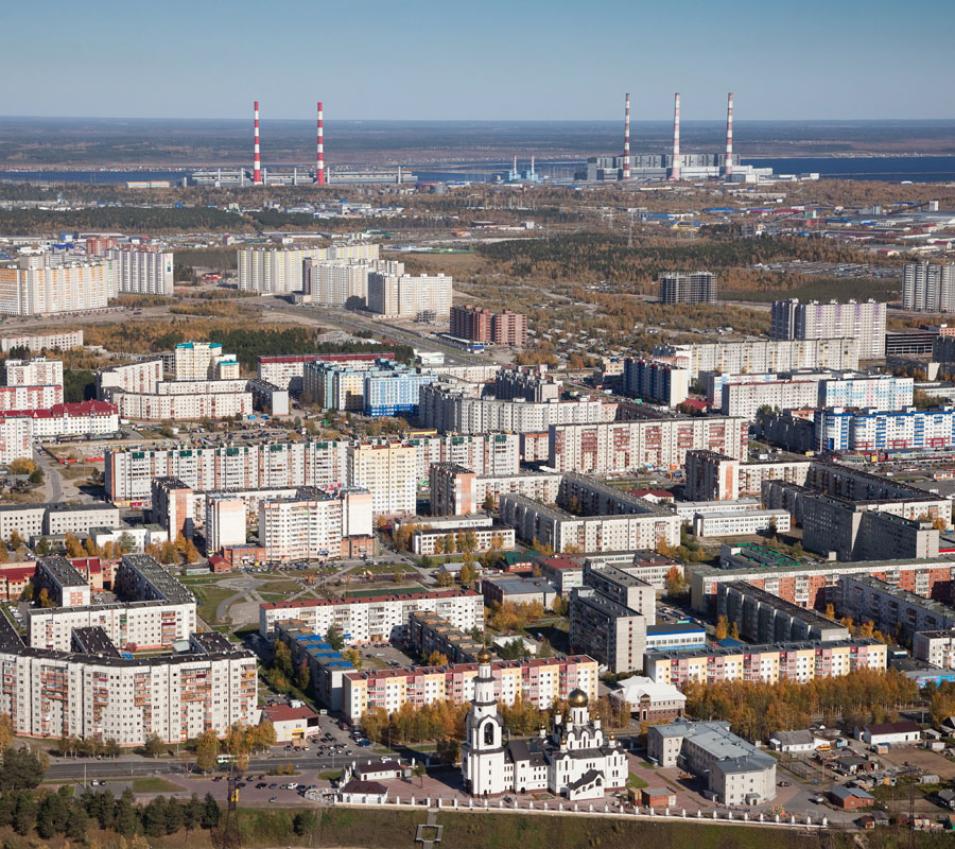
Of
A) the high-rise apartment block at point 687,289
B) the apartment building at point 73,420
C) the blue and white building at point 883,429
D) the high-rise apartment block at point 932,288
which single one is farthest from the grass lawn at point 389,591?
the high-rise apartment block at point 932,288

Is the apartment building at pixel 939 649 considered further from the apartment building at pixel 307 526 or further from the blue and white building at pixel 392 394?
the blue and white building at pixel 392 394

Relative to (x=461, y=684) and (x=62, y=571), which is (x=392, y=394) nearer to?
(x=62, y=571)

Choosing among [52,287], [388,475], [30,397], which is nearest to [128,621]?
[388,475]

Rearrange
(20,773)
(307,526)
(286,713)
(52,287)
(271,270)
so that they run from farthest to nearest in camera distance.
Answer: (271,270), (52,287), (307,526), (286,713), (20,773)

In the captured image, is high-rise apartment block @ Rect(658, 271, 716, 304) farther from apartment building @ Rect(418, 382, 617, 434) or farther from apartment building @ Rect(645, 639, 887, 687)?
apartment building @ Rect(645, 639, 887, 687)

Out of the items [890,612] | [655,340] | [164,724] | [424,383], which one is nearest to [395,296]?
[655,340]

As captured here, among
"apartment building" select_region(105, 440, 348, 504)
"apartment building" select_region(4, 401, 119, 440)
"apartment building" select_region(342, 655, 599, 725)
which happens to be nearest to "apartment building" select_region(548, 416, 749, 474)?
"apartment building" select_region(105, 440, 348, 504)

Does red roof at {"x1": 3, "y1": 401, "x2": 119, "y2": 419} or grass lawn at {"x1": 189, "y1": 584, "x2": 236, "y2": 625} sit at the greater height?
red roof at {"x1": 3, "y1": 401, "x2": 119, "y2": 419}
